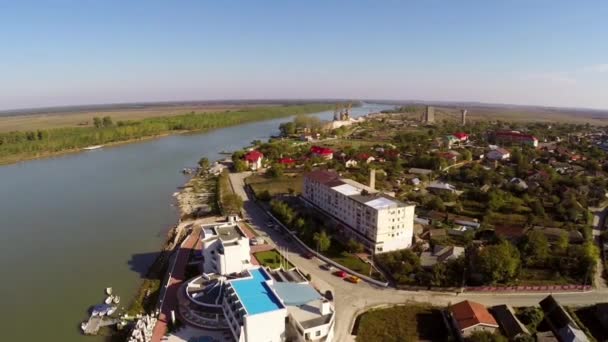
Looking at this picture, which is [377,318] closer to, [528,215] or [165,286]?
[165,286]

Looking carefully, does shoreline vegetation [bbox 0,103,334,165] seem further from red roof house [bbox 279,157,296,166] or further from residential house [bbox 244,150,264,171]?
red roof house [bbox 279,157,296,166]

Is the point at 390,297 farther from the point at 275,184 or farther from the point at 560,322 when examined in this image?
the point at 275,184

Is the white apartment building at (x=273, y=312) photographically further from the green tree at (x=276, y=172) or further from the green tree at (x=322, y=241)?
the green tree at (x=276, y=172)

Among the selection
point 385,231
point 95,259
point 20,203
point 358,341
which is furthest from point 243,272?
point 20,203

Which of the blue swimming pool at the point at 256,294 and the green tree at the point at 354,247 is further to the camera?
the green tree at the point at 354,247

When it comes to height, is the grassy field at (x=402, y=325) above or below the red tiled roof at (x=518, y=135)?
below

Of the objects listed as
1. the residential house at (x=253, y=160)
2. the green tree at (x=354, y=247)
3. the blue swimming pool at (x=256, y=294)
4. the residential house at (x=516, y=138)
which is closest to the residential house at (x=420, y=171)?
the residential house at (x=253, y=160)

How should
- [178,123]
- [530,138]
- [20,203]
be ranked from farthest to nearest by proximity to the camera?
[178,123] → [530,138] → [20,203]

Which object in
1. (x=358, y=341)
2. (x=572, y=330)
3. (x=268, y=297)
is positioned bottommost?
(x=358, y=341)
